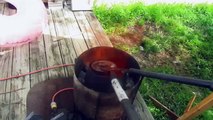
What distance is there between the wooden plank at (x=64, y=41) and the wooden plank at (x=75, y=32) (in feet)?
0.24

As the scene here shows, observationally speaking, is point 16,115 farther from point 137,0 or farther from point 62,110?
point 137,0

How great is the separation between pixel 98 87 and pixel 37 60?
65.1 inches

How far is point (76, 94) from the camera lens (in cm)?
293

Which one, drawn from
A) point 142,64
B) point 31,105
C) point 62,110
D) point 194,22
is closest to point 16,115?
point 31,105

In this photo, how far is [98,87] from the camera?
8.91 feet

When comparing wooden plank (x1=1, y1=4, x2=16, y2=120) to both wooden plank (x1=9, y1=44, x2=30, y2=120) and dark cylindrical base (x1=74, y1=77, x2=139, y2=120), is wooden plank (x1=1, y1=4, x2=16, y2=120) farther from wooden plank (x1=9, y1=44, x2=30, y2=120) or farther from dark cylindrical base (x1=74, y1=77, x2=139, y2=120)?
dark cylindrical base (x1=74, y1=77, x2=139, y2=120)

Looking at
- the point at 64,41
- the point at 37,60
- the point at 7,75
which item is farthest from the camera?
the point at 64,41

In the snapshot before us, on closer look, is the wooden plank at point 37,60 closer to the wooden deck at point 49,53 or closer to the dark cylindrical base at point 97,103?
the wooden deck at point 49,53

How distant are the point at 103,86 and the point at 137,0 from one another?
4.56m

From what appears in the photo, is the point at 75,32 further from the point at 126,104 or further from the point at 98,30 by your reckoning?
the point at 126,104

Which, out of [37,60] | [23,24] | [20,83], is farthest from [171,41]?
[20,83]

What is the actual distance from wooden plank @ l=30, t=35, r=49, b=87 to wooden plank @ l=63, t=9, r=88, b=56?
0.58 m

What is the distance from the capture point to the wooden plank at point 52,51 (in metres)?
3.74

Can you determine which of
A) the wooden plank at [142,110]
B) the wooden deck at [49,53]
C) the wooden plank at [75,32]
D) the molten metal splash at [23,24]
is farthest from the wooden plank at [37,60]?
the wooden plank at [142,110]
